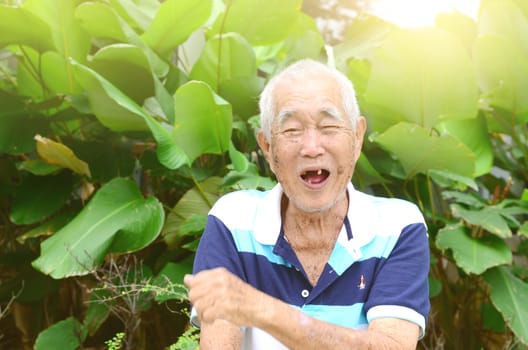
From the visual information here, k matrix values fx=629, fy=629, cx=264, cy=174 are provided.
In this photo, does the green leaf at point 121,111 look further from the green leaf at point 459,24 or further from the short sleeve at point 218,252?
the green leaf at point 459,24

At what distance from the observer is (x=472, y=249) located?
85.8 inches

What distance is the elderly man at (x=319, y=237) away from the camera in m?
1.34

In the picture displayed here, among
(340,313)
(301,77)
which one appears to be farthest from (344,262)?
(301,77)

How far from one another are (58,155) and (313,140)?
119 cm

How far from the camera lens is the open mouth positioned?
1389mm

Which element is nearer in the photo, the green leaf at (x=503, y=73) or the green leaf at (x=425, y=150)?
the green leaf at (x=425, y=150)

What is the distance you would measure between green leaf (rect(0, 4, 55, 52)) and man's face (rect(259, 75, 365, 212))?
1118 millimetres

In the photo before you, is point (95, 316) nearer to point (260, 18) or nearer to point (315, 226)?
point (315, 226)

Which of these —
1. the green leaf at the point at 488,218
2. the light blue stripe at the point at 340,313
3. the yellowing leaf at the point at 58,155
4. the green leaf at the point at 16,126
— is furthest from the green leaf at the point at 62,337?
the green leaf at the point at 488,218

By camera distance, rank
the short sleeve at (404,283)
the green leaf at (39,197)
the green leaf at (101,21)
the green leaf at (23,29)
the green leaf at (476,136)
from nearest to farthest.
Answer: the short sleeve at (404,283) → the green leaf at (23,29) → the green leaf at (101,21) → the green leaf at (39,197) → the green leaf at (476,136)

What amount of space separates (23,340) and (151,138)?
1102 millimetres

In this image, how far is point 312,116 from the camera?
1.37 m

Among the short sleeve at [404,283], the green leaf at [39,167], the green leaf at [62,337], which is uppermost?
the short sleeve at [404,283]

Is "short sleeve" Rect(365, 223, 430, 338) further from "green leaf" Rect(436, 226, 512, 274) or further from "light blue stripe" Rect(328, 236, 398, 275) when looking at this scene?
"green leaf" Rect(436, 226, 512, 274)
